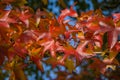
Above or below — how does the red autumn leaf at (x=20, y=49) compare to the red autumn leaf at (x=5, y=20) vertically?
below

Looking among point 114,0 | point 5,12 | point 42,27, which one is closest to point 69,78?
point 42,27

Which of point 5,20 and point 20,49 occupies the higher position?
point 5,20

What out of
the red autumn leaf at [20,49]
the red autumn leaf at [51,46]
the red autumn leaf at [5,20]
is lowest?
the red autumn leaf at [51,46]

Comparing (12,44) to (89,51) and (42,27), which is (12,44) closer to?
(42,27)

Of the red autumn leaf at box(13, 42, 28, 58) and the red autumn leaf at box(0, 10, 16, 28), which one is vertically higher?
the red autumn leaf at box(0, 10, 16, 28)

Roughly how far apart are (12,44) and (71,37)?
0.27 meters

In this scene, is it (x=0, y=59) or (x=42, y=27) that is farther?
(x=42, y=27)

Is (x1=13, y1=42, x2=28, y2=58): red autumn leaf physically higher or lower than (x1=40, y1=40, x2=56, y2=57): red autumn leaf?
higher

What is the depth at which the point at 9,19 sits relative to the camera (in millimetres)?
1301

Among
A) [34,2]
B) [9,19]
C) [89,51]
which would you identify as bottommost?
[34,2]

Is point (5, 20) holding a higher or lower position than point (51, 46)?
higher

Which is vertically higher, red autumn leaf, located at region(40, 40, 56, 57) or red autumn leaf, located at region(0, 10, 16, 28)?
red autumn leaf, located at region(0, 10, 16, 28)

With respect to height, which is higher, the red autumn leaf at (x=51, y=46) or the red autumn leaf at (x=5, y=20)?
→ the red autumn leaf at (x=5, y=20)

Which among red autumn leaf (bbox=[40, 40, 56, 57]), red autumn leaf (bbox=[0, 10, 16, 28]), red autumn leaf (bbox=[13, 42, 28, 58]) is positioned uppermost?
red autumn leaf (bbox=[0, 10, 16, 28])
